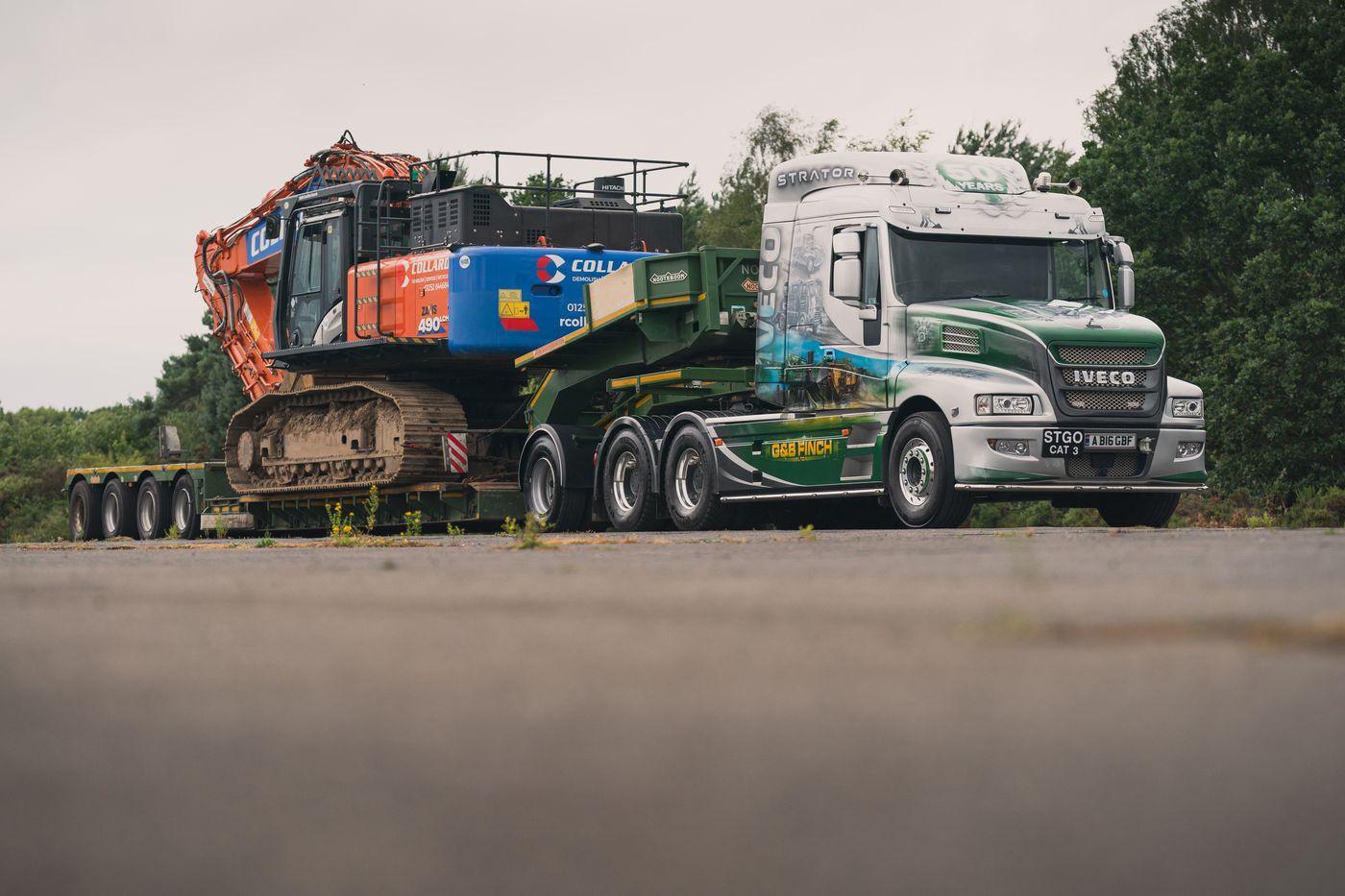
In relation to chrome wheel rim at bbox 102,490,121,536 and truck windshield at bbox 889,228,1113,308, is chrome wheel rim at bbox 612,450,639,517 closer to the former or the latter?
truck windshield at bbox 889,228,1113,308

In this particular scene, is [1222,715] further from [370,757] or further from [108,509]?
[108,509]

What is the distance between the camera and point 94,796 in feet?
10.7

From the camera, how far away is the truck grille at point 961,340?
16.8 meters

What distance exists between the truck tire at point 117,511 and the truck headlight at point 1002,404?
18.4 m

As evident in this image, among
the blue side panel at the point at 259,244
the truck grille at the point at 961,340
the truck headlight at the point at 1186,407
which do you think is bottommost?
the truck headlight at the point at 1186,407

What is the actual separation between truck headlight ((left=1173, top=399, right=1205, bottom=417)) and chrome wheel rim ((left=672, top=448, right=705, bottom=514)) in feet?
15.5

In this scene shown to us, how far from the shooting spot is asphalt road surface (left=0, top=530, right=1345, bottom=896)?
267cm

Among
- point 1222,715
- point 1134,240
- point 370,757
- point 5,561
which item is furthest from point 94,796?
point 1134,240

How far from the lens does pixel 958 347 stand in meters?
16.9

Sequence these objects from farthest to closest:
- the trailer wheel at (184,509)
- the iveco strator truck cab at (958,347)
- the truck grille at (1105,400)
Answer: the trailer wheel at (184,509), the truck grille at (1105,400), the iveco strator truck cab at (958,347)

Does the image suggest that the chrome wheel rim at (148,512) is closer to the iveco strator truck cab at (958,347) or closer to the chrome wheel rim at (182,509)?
the chrome wheel rim at (182,509)

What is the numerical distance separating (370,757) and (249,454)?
24.7 metres

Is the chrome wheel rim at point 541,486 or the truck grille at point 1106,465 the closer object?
the truck grille at point 1106,465

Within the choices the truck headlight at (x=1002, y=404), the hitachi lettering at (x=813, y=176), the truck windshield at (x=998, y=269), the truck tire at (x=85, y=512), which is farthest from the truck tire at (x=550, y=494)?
the truck tire at (x=85, y=512)
